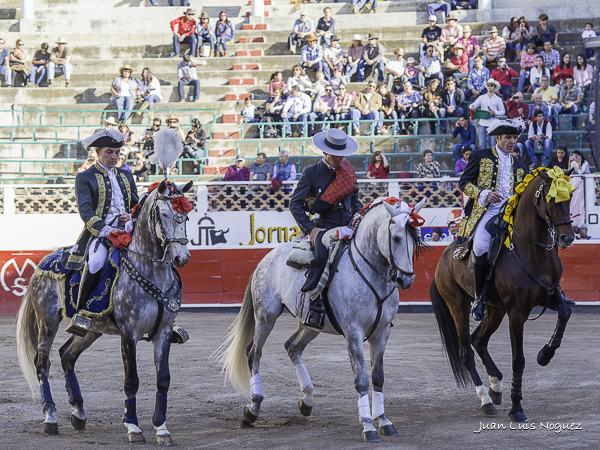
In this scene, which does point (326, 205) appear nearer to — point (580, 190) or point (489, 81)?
point (580, 190)

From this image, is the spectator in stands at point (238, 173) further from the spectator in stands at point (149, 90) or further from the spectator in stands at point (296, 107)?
the spectator in stands at point (149, 90)

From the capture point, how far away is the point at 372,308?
6.41m

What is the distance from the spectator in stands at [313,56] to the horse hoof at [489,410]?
14577 millimetres

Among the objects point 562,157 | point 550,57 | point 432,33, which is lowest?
point 562,157

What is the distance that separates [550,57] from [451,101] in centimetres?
283

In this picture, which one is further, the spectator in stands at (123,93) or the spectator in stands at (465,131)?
the spectator in stands at (123,93)

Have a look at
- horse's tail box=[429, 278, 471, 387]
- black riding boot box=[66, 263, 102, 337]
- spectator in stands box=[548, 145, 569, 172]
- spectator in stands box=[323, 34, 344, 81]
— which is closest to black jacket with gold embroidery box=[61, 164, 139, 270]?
black riding boot box=[66, 263, 102, 337]

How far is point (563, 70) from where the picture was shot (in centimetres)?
1869

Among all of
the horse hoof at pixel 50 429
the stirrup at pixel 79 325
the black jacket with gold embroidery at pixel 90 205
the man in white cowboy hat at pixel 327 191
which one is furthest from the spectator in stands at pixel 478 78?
the horse hoof at pixel 50 429

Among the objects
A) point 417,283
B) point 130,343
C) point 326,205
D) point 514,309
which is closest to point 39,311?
point 130,343

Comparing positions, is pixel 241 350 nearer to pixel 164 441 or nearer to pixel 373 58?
pixel 164 441

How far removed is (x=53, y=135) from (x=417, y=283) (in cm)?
999

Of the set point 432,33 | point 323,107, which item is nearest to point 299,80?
point 323,107

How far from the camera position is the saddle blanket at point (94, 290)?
6359 mm
